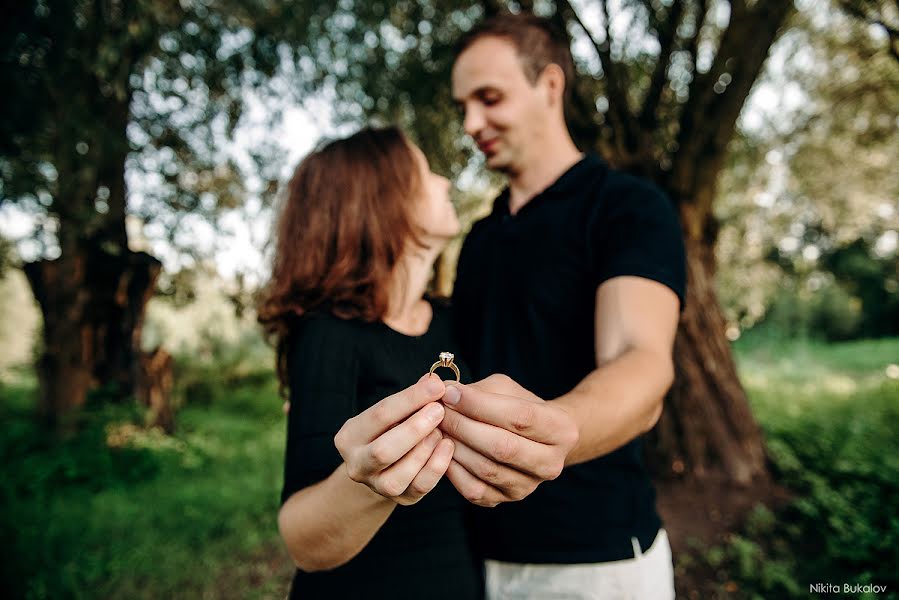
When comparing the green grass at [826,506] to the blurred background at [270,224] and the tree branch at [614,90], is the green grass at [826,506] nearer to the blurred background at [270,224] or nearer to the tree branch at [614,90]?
the blurred background at [270,224]

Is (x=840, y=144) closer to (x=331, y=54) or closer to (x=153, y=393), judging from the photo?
(x=331, y=54)

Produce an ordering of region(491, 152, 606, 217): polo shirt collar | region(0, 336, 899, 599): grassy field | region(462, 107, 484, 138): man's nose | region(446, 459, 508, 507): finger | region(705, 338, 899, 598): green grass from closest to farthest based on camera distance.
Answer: region(446, 459, 508, 507): finger
region(491, 152, 606, 217): polo shirt collar
region(462, 107, 484, 138): man's nose
region(705, 338, 899, 598): green grass
region(0, 336, 899, 599): grassy field

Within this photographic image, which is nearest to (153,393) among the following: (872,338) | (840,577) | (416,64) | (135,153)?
(135,153)

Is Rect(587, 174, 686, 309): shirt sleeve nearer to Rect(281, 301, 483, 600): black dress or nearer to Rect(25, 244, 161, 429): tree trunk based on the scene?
Rect(281, 301, 483, 600): black dress

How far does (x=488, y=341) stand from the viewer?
1.95 metres

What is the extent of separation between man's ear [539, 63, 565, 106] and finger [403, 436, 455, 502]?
6.68 ft

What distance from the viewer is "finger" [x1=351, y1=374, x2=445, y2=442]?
Answer: 0.81 meters

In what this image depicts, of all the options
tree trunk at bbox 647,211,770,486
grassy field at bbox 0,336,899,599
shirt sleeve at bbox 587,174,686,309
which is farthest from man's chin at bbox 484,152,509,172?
grassy field at bbox 0,336,899,599

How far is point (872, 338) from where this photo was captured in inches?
878

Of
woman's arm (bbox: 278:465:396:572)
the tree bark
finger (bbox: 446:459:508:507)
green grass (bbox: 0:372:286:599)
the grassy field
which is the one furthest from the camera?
green grass (bbox: 0:372:286:599)

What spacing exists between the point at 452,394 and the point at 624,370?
71cm

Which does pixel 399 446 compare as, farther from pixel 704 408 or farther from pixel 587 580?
pixel 704 408

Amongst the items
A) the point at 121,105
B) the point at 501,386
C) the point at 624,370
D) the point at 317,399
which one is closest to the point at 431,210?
the point at 317,399

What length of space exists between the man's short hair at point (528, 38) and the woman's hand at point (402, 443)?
2020 millimetres
